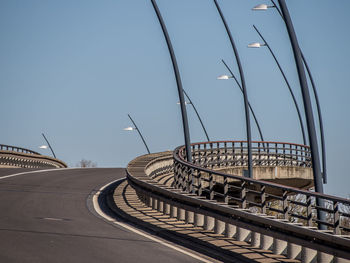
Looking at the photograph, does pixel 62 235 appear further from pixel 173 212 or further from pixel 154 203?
pixel 154 203

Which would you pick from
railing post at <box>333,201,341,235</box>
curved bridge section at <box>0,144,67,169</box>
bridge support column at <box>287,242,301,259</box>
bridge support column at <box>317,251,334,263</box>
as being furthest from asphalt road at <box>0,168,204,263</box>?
curved bridge section at <box>0,144,67,169</box>

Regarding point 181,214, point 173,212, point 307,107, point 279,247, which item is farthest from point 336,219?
point 173,212

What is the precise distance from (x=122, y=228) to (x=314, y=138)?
5.03 metres

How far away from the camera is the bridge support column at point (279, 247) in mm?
12008

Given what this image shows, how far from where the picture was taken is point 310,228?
442 inches

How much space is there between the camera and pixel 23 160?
5597 centimetres

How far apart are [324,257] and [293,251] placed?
1.03m

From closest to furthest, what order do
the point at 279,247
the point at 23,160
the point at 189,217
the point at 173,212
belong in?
the point at 279,247 < the point at 189,217 < the point at 173,212 < the point at 23,160

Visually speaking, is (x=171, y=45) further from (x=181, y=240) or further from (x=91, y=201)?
(x=181, y=240)

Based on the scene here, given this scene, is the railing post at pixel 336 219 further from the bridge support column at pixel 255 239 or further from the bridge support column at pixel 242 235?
the bridge support column at pixel 242 235

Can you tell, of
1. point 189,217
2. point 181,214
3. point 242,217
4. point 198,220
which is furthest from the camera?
point 181,214

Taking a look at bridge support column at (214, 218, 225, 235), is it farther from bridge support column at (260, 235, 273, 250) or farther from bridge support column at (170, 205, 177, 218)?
bridge support column at (170, 205, 177, 218)

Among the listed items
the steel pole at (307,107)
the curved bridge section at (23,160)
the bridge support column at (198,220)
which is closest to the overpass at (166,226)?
the bridge support column at (198,220)

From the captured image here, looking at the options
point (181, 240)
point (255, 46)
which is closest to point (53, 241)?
point (181, 240)
